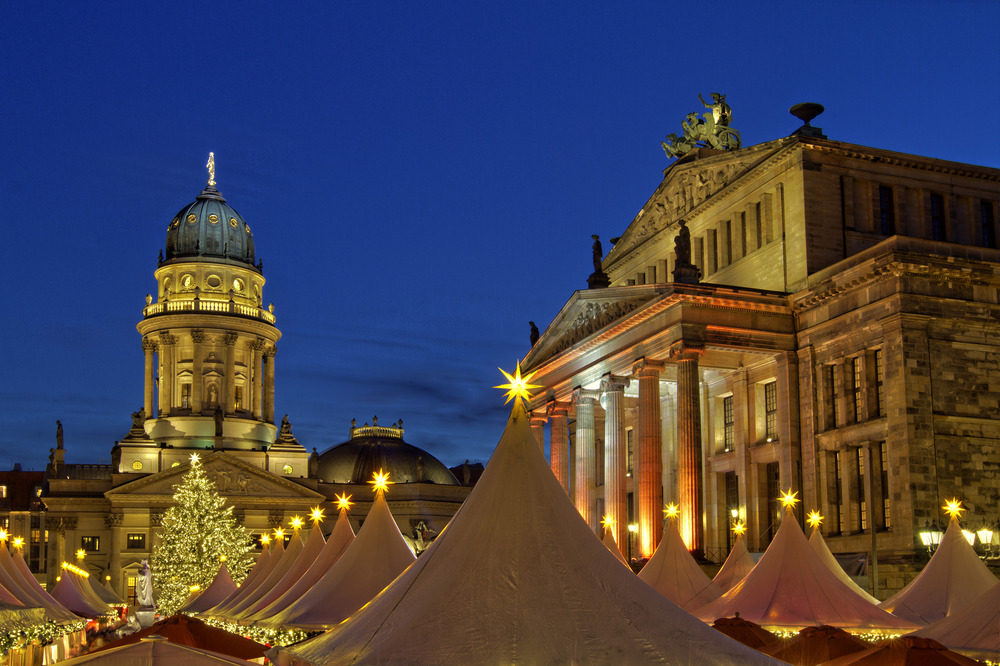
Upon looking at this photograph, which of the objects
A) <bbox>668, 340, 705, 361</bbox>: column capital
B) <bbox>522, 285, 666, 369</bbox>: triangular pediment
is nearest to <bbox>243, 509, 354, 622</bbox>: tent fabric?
<bbox>668, 340, 705, 361</bbox>: column capital

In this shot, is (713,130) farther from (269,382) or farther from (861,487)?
(269,382)

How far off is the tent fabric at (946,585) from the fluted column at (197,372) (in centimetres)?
7273

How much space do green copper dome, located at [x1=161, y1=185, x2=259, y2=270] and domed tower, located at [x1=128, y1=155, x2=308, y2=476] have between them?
3.2 inches

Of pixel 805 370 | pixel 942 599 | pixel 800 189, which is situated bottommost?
pixel 942 599

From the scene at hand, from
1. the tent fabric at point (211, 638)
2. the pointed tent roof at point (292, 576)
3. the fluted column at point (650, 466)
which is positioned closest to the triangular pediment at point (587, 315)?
the fluted column at point (650, 466)

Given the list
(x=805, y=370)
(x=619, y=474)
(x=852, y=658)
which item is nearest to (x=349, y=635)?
(x=852, y=658)

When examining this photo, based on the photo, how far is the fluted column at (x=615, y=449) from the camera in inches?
1912

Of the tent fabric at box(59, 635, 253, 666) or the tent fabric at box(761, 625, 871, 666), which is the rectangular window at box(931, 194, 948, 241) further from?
the tent fabric at box(59, 635, 253, 666)

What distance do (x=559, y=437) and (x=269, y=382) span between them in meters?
49.0

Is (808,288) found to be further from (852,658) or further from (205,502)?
(205,502)

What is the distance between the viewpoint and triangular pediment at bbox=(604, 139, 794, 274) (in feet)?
155

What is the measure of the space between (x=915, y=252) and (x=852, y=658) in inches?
914

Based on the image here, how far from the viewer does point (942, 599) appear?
94.7 feet

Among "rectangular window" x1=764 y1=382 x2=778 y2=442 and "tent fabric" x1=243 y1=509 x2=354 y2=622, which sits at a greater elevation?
"rectangular window" x1=764 y1=382 x2=778 y2=442
